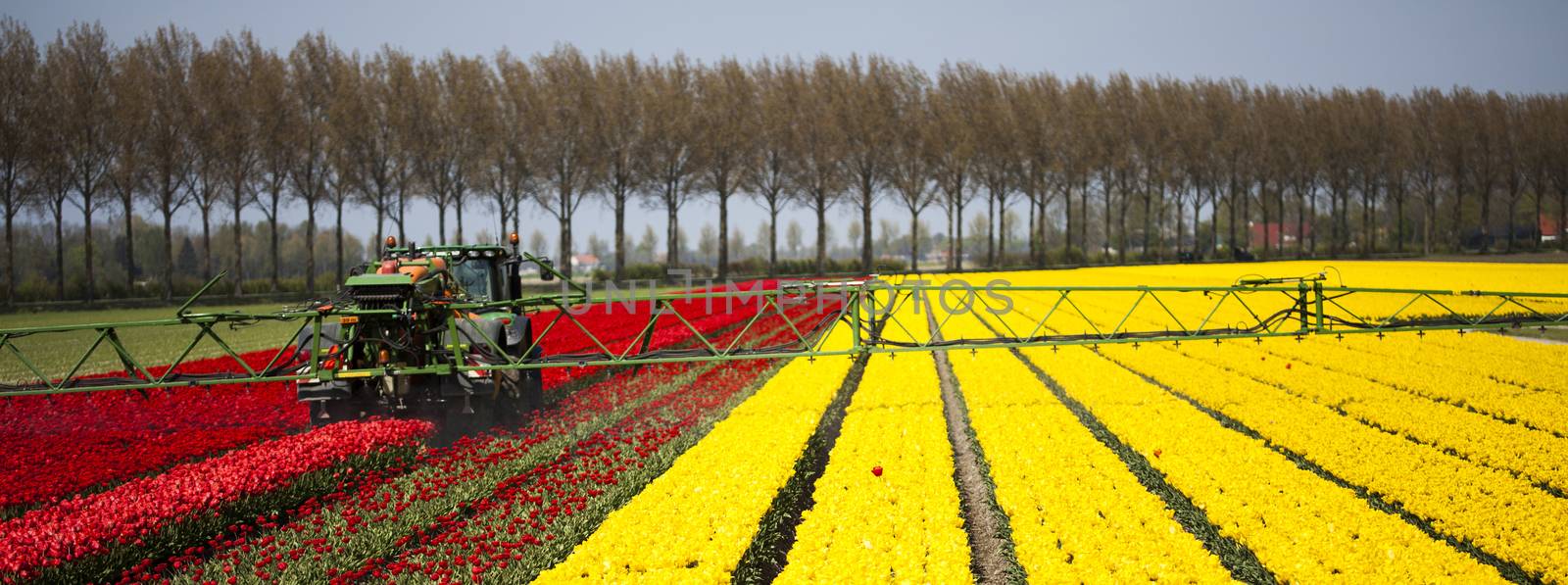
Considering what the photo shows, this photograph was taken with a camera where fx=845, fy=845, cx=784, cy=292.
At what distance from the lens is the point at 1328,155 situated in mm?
71250

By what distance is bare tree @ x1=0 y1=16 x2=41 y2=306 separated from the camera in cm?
3706

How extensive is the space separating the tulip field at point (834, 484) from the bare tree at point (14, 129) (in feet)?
109

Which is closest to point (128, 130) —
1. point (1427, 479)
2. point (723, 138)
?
point (723, 138)

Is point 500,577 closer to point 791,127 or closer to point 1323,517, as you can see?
point 1323,517

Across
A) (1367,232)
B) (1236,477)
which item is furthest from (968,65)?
(1236,477)

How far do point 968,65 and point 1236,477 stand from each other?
63.5m

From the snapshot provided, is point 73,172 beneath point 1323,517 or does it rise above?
above

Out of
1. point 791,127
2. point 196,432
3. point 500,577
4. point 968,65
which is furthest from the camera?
point 968,65

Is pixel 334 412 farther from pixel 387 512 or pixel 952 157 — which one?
pixel 952 157

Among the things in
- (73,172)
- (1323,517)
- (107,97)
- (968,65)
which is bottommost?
(1323,517)

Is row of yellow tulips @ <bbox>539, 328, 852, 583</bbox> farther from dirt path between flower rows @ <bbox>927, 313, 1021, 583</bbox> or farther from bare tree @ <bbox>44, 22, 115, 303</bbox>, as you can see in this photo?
bare tree @ <bbox>44, 22, 115, 303</bbox>

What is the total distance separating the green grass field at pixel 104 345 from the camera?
19.5m

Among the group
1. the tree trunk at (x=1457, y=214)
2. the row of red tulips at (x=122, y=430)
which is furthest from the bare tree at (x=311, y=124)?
the tree trunk at (x=1457, y=214)

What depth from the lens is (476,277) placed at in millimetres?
13578
